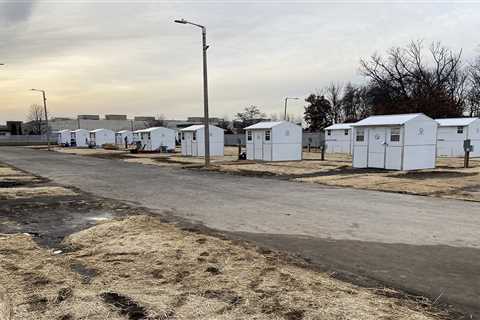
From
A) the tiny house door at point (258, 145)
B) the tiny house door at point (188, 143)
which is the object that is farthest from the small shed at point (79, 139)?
the tiny house door at point (258, 145)

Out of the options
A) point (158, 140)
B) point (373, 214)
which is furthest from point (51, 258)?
point (158, 140)

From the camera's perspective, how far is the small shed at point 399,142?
21469 mm

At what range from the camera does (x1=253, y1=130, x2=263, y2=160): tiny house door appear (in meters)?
30.9

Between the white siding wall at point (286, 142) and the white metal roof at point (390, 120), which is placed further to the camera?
the white siding wall at point (286, 142)

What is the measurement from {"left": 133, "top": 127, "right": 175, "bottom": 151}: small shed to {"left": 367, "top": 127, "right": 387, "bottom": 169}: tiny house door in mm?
28397

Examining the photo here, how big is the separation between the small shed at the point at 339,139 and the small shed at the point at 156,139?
17.2 metres

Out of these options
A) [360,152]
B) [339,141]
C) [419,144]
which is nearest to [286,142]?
[360,152]

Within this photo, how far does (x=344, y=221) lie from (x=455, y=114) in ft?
187

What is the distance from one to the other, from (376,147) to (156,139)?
29.7m

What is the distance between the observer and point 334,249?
6691mm

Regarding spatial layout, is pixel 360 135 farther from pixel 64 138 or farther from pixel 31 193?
pixel 64 138

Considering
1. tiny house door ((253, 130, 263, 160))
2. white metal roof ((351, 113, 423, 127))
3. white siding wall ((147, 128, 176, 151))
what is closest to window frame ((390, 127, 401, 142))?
white metal roof ((351, 113, 423, 127))

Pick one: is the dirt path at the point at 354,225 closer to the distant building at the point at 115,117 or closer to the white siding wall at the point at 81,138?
the white siding wall at the point at 81,138

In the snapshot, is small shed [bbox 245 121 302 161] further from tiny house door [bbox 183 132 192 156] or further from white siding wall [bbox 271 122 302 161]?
tiny house door [bbox 183 132 192 156]
